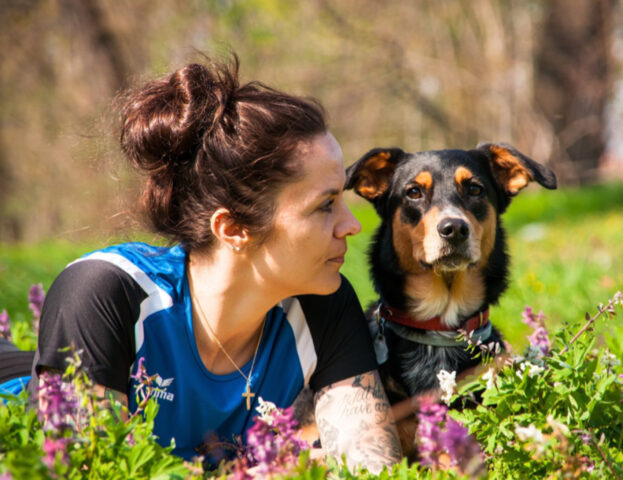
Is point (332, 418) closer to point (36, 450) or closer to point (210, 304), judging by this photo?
point (210, 304)

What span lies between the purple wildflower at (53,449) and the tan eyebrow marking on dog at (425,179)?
2.18 m

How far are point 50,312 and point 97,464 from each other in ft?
2.67

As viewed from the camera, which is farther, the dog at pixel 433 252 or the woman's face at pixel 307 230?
the dog at pixel 433 252

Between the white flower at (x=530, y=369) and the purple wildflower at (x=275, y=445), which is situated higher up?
the purple wildflower at (x=275, y=445)

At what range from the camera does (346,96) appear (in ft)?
40.2

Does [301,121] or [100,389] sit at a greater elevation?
[301,121]

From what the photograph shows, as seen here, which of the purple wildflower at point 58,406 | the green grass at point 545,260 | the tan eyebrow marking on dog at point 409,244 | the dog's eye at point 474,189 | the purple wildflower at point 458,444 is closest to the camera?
the purple wildflower at point 458,444

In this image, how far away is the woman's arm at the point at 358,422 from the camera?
259 centimetres

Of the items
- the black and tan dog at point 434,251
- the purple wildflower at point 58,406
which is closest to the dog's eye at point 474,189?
the black and tan dog at point 434,251

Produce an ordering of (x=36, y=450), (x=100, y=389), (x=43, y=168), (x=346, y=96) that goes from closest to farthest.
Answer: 1. (x=36, y=450)
2. (x=100, y=389)
3. (x=346, y=96)
4. (x=43, y=168)

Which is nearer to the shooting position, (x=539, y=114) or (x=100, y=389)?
(x=100, y=389)

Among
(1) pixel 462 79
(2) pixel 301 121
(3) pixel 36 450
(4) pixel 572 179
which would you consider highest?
(2) pixel 301 121

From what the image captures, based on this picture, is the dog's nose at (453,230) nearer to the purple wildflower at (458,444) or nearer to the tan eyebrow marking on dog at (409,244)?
the tan eyebrow marking on dog at (409,244)

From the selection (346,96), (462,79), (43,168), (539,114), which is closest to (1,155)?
(43,168)
